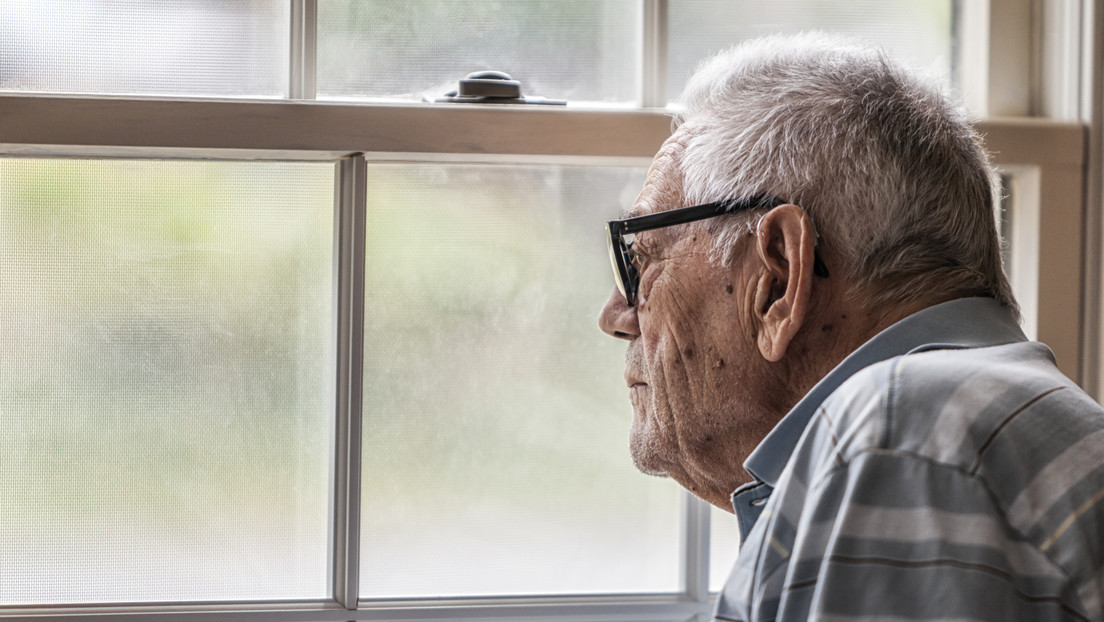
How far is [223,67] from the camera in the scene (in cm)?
139

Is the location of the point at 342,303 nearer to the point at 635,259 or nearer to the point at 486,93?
the point at 486,93

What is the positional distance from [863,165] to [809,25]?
77 centimetres

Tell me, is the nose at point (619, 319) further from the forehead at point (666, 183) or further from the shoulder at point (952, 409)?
the shoulder at point (952, 409)

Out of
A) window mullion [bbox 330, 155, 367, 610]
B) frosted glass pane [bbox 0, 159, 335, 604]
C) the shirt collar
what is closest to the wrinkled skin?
the shirt collar

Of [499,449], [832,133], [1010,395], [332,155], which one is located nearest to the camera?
[1010,395]

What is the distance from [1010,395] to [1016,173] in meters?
1.03

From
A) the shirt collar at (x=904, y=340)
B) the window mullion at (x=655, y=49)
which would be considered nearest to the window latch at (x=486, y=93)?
the window mullion at (x=655, y=49)

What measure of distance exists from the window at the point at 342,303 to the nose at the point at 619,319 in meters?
0.35

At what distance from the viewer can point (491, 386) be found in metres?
1.46

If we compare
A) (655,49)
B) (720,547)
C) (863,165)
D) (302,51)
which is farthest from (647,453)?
(302,51)

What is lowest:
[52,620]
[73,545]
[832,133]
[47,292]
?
[52,620]

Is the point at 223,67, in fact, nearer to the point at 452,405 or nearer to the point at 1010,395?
the point at 452,405

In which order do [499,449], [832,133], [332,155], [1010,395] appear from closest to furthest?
[1010,395]
[832,133]
[332,155]
[499,449]

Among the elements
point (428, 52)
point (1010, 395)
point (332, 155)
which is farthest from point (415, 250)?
point (1010, 395)
